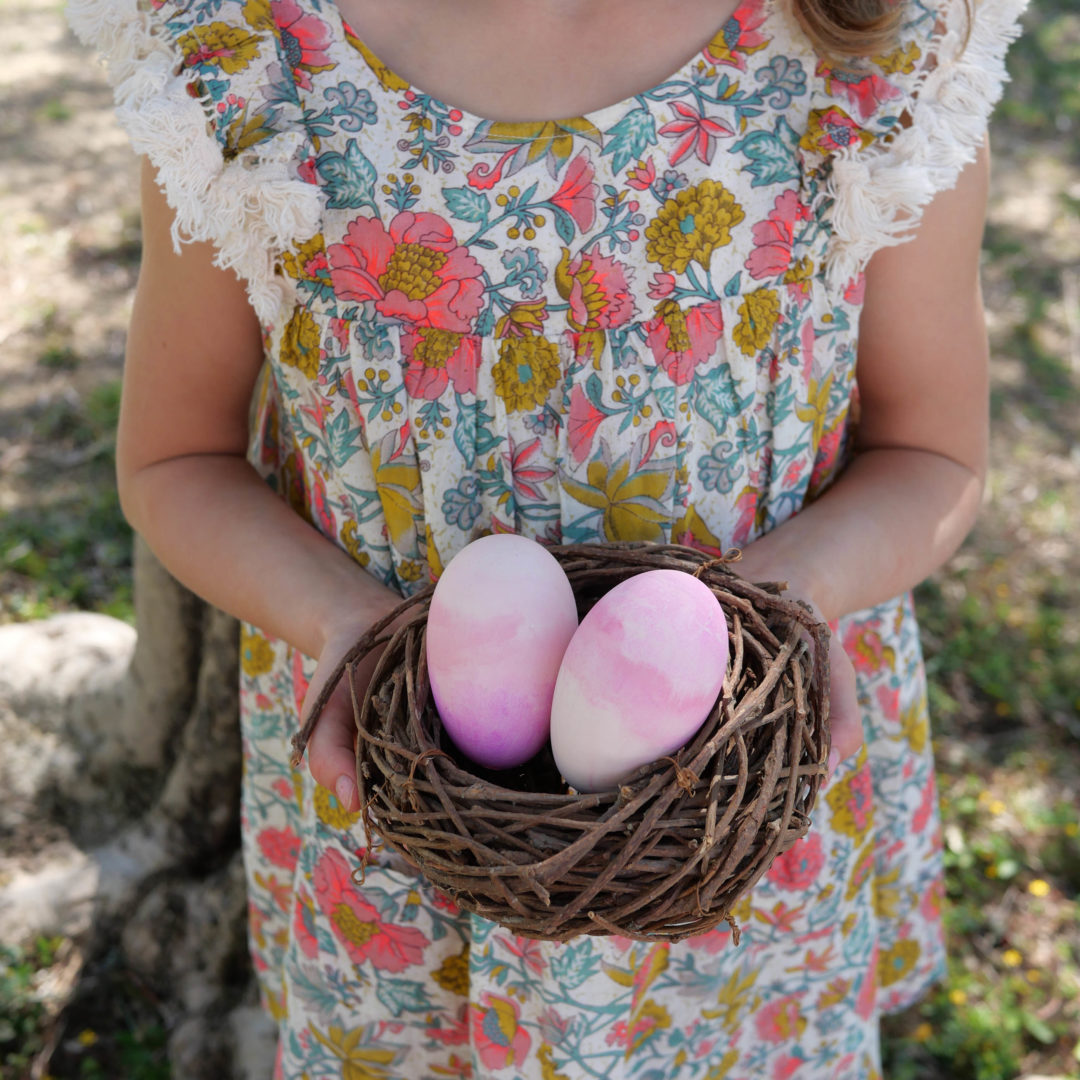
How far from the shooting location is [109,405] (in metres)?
3.39

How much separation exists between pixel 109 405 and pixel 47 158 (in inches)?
65.6

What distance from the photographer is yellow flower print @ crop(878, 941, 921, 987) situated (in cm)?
178

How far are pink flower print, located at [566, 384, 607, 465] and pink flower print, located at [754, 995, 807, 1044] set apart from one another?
2.86 ft

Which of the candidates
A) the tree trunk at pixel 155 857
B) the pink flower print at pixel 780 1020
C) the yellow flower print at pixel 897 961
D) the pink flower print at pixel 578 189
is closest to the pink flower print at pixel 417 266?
the pink flower print at pixel 578 189

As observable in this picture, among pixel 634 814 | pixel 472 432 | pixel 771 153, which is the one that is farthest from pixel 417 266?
pixel 634 814

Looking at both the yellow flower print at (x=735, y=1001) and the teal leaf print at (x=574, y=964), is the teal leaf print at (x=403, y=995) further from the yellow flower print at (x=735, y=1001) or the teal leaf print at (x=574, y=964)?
the yellow flower print at (x=735, y=1001)

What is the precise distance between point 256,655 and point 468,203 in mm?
728

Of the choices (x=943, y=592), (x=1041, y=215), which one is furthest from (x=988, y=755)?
(x=1041, y=215)

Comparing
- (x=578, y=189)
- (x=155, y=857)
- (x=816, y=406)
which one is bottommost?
(x=155, y=857)

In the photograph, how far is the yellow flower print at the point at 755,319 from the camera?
1.18m

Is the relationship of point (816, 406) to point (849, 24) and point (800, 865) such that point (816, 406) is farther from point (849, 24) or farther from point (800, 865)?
point (800, 865)

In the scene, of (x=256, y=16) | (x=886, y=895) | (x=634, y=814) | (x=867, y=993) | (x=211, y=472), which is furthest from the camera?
(x=886, y=895)

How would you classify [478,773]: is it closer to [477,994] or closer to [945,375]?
[477,994]

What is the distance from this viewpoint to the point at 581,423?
117cm
